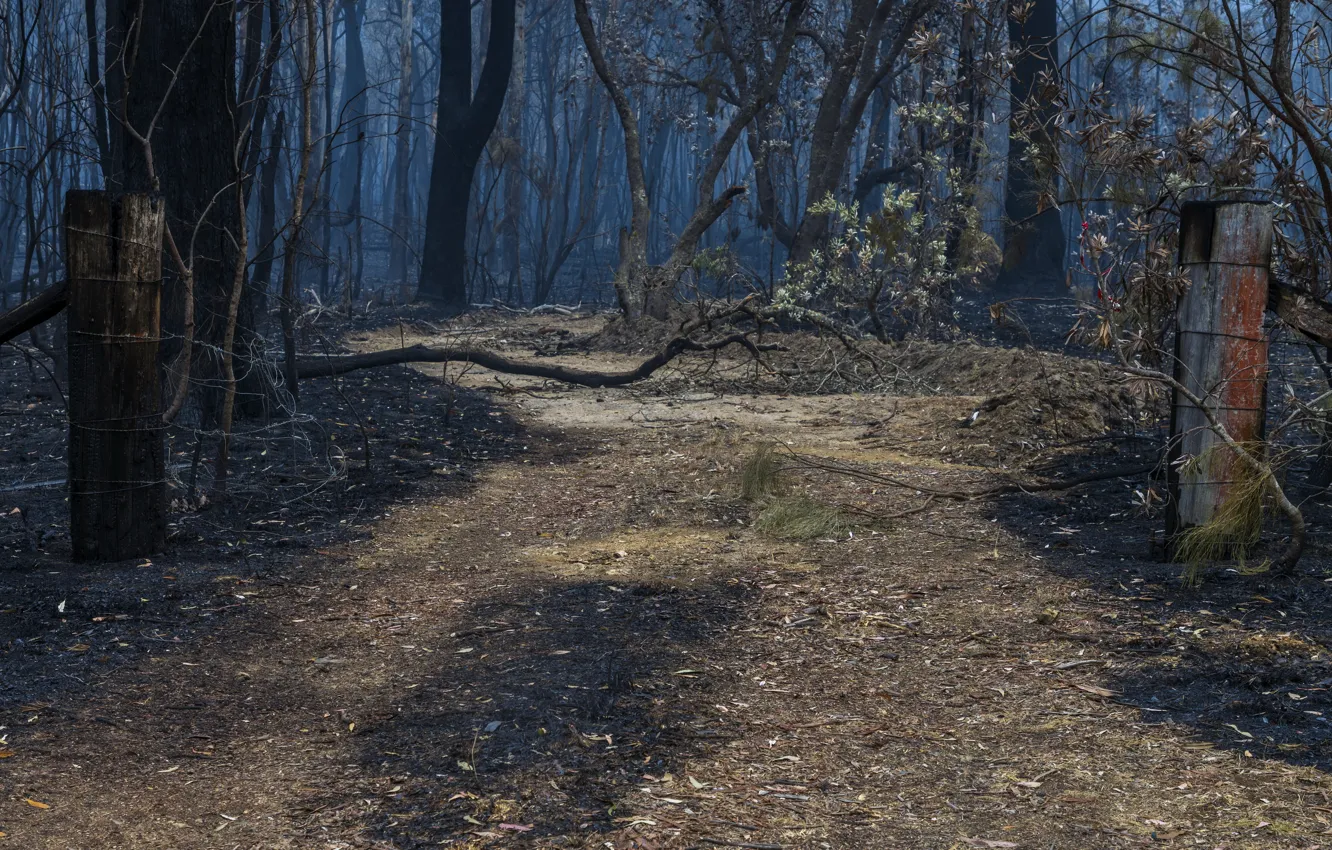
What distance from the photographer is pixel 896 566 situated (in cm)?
527

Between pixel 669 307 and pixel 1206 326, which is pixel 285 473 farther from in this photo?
pixel 669 307

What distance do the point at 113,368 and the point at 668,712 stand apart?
Answer: 2521mm

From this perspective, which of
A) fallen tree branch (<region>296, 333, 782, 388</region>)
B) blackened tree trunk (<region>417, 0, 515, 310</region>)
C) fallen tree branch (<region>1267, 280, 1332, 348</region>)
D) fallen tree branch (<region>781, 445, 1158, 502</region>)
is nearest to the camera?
fallen tree branch (<region>1267, 280, 1332, 348</region>)

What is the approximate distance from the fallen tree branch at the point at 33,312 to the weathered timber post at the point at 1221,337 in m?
4.29

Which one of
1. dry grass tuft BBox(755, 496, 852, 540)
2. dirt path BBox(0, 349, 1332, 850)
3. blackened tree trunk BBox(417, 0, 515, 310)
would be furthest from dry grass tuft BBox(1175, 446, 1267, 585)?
blackened tree trunk BBox(417, 0, 515, 310)

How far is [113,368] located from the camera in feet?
14.9

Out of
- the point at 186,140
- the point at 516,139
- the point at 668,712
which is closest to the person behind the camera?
the point at 668,712

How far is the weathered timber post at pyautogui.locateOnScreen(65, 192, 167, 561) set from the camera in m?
4.45

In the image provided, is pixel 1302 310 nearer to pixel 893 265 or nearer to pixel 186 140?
pixel 186 140

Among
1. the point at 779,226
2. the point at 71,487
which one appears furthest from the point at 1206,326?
the point at 779,226

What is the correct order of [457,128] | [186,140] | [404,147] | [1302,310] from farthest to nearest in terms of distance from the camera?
[404,147] → [457,128] → [186,140] → [1302,310]

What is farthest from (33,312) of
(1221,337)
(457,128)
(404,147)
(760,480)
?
(404,147)

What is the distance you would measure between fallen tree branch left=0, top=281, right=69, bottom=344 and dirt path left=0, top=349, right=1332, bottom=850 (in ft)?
3.98

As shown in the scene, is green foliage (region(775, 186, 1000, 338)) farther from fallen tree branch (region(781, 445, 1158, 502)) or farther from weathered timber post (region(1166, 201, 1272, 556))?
weathered timber post (region(1166, 201, 1272, 556))
